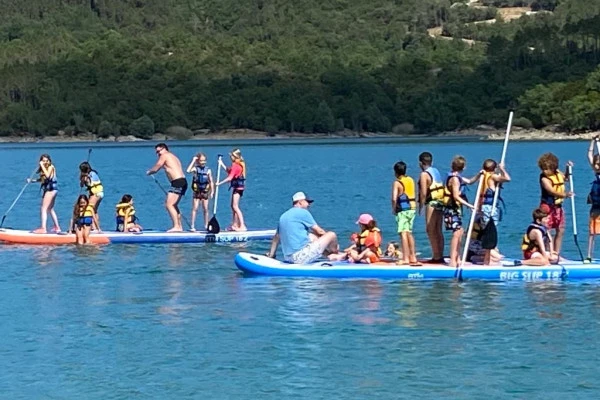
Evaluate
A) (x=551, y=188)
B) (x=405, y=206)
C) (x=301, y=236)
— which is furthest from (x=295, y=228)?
(x=551, y=188)

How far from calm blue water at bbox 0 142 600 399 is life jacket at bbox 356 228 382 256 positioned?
76 centimetres

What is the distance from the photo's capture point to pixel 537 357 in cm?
1633

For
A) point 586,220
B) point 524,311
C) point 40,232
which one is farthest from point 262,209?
point 524,311

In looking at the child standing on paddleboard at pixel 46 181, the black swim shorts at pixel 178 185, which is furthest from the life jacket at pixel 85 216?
the black swim shorts at pixel 178 185

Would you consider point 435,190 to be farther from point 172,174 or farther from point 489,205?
point 172,174

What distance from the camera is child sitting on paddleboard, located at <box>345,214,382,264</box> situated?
2194 centimetres

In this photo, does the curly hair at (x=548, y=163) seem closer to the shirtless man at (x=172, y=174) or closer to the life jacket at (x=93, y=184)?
the shirtless man at (x=172, y=174)

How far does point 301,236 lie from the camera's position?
71.4 ft

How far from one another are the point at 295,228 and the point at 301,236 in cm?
24

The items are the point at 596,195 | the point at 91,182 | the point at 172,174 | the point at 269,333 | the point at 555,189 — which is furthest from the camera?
the point at 172,174

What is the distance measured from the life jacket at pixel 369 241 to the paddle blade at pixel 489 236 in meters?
1.85

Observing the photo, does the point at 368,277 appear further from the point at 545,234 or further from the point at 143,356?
the point at 143,356

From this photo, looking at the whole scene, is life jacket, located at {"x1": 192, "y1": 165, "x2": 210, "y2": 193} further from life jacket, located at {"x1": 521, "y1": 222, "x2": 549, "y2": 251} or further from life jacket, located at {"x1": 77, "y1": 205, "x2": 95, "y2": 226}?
life jacket, located at {"x1": 521, "y1": 222, "x2": 549, "y2": 251}

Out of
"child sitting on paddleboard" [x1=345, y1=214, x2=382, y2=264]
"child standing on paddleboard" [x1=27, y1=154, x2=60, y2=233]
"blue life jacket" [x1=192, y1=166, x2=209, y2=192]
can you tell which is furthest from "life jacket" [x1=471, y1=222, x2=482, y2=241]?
"child standing on paddleboard" [x1=27, y1=154, x2=60, y2=233]
